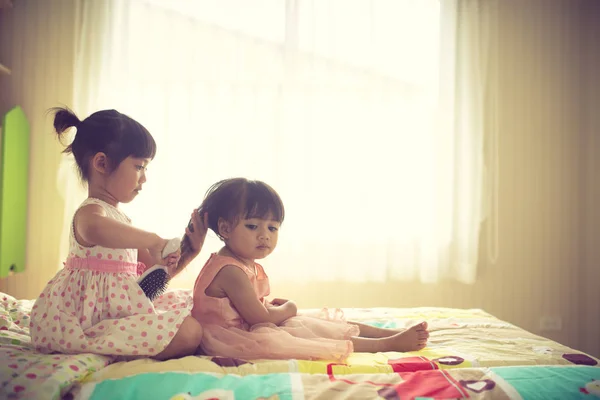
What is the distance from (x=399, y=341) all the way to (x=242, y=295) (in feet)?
1.40

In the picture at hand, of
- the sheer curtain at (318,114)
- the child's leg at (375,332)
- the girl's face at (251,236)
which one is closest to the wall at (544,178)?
the sheer curtain at (318,114)

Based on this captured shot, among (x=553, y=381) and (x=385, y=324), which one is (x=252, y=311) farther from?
(x=553, y=381)

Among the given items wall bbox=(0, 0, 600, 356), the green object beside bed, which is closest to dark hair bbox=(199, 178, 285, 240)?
the green object beside bed

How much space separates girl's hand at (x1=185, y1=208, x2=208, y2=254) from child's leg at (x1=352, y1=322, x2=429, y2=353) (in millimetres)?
526

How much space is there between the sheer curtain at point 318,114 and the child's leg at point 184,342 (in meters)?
1.42

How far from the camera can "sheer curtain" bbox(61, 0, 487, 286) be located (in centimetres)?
256

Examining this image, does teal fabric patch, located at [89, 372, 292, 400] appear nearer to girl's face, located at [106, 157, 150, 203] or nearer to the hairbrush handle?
the hairbrush handle

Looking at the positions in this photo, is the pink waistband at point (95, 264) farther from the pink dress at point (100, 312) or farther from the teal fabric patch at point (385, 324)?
the teal fabric patch at point (385, 324)

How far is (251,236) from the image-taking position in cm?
140

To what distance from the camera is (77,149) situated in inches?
50.6

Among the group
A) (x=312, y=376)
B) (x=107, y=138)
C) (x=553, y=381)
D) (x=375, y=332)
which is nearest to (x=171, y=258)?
(x=107, y=138)

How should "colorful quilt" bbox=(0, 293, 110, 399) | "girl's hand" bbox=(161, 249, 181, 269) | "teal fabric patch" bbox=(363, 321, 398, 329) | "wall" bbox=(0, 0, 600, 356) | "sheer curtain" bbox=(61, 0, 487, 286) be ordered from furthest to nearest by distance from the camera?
"wall" bbox=(0, 0, 600, 356), "sheer curtain" bbox=(61, 0, 487, 286), "teal fabric patch" bbox=(363, 321, 398, 329), "girl's hand" bbox=(161, 249, 181, 269), "colorful quilt" bbox=(0, 293, 110, 399)

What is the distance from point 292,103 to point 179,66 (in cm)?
62

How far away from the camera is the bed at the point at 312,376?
2.99ft
